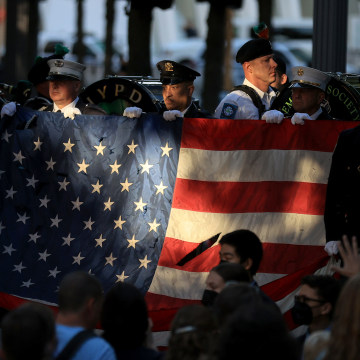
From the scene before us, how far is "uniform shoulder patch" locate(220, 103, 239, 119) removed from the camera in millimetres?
8648

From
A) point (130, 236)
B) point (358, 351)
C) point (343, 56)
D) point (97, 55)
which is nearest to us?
point (358, 351)

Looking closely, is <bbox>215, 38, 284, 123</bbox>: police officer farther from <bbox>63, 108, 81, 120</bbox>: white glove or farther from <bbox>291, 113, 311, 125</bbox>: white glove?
<bbox>63, 108, 81, 120</bbox>: white glove

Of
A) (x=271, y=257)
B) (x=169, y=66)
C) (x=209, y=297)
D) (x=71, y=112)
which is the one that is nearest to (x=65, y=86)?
(x=71, y=112)

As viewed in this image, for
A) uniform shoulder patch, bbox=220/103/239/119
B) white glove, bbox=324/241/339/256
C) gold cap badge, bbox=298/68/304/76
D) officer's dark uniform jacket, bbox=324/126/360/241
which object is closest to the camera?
officer's dark uniform jacket, bbox=324/126/360/241

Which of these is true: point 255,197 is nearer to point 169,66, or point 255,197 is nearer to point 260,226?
point 260,226

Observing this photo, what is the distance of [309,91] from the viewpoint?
8.41m

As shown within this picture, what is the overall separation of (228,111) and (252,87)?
15.5 inches

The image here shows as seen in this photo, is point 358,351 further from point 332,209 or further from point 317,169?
point 317,169

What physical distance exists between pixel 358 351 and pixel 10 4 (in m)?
21.7

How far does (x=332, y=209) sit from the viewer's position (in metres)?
7.21

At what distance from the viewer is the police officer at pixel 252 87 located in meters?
8.70

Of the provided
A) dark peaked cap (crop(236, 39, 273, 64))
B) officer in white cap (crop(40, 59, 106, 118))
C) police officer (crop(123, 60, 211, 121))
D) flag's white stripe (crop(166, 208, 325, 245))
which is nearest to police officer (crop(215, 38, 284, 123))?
dark peaked cap (crop(236, 39, 273, 64))

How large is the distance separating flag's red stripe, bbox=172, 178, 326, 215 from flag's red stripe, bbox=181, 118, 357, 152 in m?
0.28

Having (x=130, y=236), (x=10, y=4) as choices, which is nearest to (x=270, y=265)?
(x=130, y=236)
